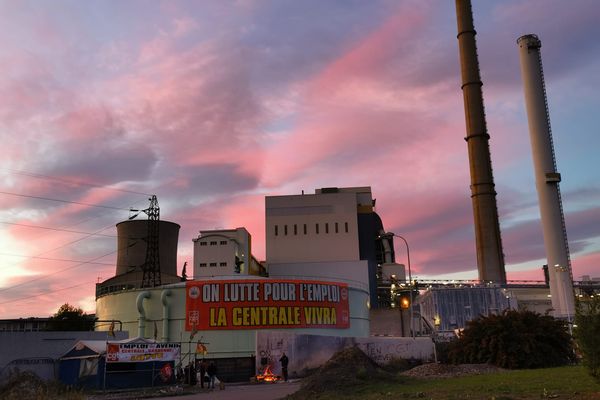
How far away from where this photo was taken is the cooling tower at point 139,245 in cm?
8012

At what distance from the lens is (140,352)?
101ft

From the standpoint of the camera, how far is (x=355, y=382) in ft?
78.9

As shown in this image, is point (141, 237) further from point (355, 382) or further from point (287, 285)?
point (355, 382)

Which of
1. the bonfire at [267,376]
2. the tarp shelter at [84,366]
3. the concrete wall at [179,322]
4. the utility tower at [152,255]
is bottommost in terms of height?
the bonfire at [267,376]

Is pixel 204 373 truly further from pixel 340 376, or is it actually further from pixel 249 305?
pixel 249 305

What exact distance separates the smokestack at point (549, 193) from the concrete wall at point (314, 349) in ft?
148

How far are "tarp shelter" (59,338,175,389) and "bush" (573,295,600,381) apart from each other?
2238 cm

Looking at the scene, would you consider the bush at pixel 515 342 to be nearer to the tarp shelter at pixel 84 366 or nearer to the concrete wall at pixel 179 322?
the concrete wall at pixel 179 322

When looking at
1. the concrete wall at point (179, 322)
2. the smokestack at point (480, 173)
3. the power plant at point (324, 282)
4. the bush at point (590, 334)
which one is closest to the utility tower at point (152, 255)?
the power plant at point (324, 282)

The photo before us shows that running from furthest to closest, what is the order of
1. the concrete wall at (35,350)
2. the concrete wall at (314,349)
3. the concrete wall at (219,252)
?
the concrete wall at (219,252) < the concrete wall at (314,349) < the concrete wall at (35,350)

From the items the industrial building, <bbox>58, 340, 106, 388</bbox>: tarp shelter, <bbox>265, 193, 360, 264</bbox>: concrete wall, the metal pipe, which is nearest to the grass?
<bbox>58, 340, 106, 388</bbox>: tarp shelter

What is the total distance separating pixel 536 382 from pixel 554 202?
2592 inches

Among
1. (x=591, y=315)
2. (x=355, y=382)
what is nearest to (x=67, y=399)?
(x=355, y=382)

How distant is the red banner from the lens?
47250 millimetres
